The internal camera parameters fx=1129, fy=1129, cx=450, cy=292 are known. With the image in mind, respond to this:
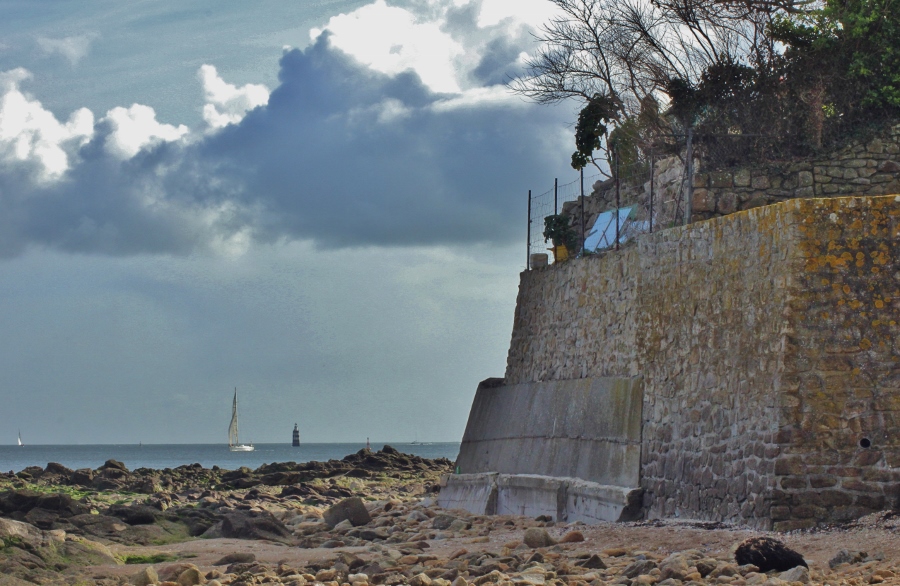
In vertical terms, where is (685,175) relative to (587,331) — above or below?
Result: above

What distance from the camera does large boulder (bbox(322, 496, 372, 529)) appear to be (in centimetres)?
1841

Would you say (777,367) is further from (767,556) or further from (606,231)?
(606,231)

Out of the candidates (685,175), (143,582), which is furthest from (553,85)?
(143,582)

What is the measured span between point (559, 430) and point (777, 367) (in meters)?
5.58

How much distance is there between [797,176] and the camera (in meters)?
16.4

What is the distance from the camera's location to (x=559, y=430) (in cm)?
1770

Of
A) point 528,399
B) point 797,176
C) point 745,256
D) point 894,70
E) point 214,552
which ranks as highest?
point 894,70

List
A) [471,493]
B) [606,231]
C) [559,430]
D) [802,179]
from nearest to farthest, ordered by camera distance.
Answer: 1. [802,179]
2. [559,430]
3. [606,231]
4. [471,493]

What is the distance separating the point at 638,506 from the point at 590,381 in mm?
2736

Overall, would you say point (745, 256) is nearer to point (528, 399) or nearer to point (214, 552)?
point (528, 399)

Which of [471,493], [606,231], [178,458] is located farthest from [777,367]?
[178,458]

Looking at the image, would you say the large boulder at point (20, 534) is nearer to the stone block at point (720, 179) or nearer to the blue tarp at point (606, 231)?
the blue tarp at point (606, 231)

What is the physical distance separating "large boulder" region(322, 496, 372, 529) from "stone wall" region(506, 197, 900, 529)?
534 cm

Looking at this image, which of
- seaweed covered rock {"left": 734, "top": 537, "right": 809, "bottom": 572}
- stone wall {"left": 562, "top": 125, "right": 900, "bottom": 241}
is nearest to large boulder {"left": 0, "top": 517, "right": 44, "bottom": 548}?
seaweed covered rock {"left": 734, "top": 537, "right": 809, "bottom": 572}
